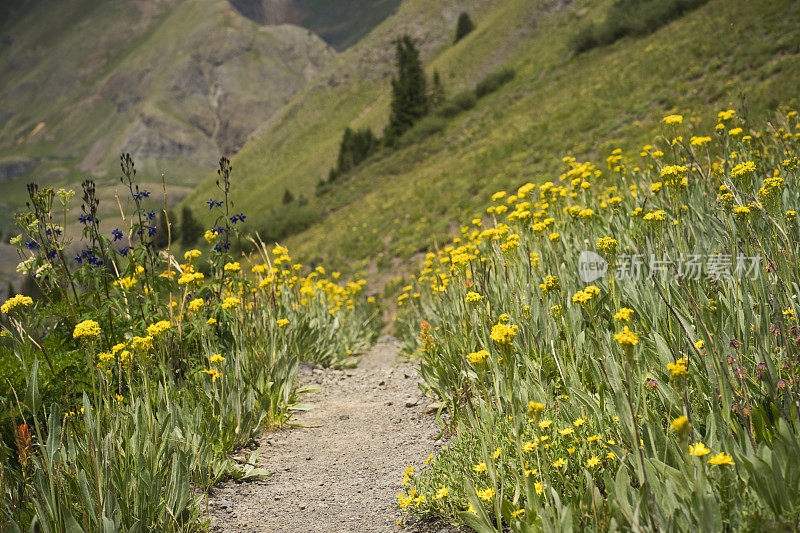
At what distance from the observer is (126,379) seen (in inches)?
127

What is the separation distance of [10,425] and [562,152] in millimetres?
16442

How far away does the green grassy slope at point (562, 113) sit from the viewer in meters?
14.3

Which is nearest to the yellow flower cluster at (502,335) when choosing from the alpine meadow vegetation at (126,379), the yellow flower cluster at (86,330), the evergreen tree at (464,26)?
the alpine meadow vegetation at (126,379)

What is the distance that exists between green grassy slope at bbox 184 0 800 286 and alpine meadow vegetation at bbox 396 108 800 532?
284 cm

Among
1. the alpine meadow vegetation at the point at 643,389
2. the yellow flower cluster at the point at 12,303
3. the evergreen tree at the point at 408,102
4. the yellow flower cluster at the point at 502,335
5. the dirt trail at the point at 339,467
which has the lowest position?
the dirt trail at the point at 339,467

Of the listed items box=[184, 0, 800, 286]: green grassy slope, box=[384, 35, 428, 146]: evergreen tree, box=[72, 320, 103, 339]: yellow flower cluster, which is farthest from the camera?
box=[384, 35, 428, 146]: evergreen tree

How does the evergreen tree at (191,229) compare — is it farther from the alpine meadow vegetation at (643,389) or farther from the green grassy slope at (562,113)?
the green grassy slope at (562,113)

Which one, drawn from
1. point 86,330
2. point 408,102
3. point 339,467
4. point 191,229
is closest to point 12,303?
point 86,330

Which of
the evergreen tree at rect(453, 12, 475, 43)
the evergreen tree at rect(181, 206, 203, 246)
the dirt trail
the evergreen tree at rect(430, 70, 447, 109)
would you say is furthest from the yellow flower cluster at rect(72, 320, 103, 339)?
the evergreen tree at rect(453, 12, 475, 43)

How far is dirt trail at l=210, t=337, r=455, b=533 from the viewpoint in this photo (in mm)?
2305

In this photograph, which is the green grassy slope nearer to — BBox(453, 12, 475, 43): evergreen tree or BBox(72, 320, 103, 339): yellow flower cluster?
BBox(72, 320, 103, 339): yellow flower cluster

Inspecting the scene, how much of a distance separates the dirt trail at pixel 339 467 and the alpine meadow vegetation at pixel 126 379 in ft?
0.57

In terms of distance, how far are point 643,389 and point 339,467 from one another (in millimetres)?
2011

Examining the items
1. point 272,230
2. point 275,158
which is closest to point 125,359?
point 272,230
